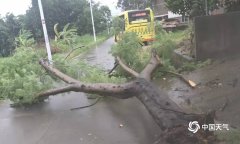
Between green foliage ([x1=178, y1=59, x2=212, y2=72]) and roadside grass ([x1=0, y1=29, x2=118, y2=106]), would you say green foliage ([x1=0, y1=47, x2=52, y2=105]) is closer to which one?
roadside grass ([x1=0, y1=29, x2=118, y2=106])

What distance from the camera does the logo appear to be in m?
3.99

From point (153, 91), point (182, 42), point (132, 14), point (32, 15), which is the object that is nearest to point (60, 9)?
point (32, 15)

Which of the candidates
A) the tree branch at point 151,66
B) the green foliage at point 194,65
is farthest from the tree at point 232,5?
the tree branch at point 151,66

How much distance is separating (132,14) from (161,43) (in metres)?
13.9

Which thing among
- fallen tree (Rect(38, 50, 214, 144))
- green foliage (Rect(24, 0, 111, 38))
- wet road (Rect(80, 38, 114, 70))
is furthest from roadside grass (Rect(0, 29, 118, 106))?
green foliage (Rect(24, 0, 111, 38))

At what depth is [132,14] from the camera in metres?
23.9

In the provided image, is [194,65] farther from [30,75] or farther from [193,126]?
[193,126]

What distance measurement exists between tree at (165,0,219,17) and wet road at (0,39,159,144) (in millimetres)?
6834

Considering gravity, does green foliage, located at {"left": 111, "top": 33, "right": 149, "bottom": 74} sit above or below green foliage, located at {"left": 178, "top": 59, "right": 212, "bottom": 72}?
above

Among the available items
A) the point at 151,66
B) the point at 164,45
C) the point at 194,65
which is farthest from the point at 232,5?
the point at 151,66

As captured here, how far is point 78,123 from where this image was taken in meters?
6.16

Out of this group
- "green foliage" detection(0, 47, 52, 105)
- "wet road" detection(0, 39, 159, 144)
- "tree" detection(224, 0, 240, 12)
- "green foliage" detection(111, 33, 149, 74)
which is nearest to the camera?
"wet road" detection(0, 39, 159, 144)

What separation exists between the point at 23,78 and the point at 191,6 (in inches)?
308

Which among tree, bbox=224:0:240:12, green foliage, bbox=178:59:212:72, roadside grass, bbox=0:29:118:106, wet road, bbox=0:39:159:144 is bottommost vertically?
wet road, bbox=0:39:159:144
